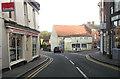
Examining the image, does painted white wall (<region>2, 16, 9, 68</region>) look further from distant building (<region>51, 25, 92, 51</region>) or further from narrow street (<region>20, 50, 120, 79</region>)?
distant building (<region>51, 25, 92, 51</region>)

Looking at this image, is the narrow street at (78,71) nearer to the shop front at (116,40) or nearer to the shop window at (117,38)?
the shop front at (116,40)

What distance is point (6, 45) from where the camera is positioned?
9.45 m

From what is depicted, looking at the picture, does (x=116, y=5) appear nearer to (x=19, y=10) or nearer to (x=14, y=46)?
(x=19, y=10)

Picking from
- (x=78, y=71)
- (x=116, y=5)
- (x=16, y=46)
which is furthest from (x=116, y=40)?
(x=16, y=46)

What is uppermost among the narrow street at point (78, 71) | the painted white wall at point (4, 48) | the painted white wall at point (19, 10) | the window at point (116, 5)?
the window at point (116, 5)

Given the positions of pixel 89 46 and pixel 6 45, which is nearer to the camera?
pixel 6 45

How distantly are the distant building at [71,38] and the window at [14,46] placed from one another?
33924mm

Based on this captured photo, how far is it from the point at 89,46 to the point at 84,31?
6.43 m

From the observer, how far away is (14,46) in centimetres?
1120

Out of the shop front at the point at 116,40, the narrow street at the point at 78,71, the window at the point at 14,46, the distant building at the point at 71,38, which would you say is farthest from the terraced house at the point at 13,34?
the distant building at the point at 71,38

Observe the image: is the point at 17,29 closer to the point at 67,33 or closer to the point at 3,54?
the point at 3,54

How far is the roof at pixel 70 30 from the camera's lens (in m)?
50.0

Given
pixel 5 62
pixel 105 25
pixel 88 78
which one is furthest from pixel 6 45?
pixel 105 25

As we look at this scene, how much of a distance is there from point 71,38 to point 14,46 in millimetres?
37079
